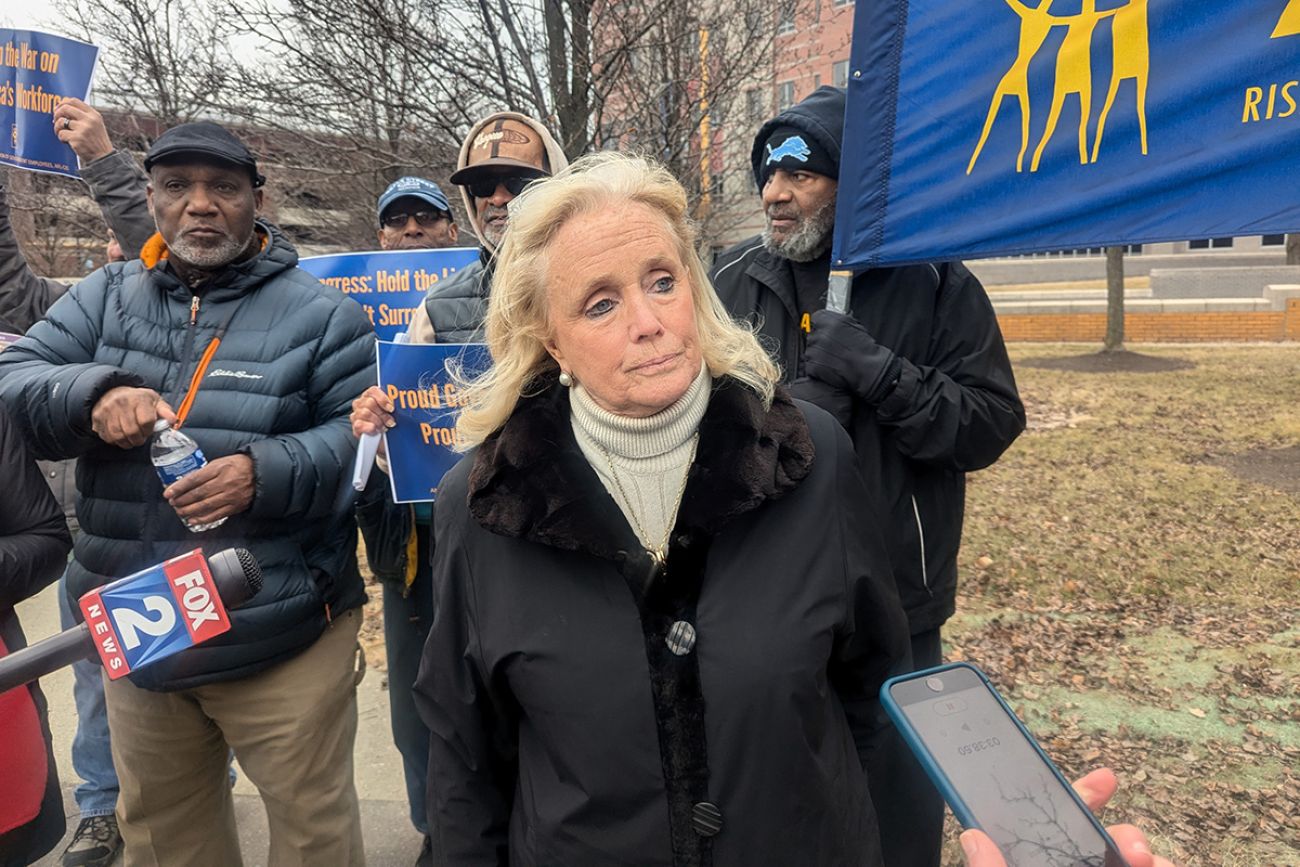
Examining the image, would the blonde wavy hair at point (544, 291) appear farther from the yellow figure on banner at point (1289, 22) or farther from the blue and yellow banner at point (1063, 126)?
the yellow figure on banner at point (1289, 22)

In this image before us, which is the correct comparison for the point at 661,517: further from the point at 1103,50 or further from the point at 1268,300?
the point at 1268,300

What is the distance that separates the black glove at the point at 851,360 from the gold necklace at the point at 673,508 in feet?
2.45

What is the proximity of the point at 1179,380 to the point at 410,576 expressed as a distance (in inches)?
508

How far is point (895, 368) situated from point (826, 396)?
7.6 inches

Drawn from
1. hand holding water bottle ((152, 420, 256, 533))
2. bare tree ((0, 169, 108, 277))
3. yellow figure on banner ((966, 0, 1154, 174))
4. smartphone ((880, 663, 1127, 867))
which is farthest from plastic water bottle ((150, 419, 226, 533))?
bare tree ((0, 169, 108, 277))

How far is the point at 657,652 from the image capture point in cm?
158

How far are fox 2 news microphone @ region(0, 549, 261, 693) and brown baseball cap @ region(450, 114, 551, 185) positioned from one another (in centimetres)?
169

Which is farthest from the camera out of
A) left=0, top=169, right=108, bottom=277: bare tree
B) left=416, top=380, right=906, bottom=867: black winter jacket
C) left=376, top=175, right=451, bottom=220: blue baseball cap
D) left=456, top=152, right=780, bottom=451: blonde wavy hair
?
left=0, top=169, right=108, bottom=277: bare tree

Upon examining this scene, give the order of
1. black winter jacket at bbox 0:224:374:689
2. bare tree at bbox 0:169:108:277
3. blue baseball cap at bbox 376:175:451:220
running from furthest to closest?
1. bare tree at bbox 0:169:108:277
2. blue baseball cap at bbox 376:175:451:220
3. black winter jacket at bbox 0:224:374:689

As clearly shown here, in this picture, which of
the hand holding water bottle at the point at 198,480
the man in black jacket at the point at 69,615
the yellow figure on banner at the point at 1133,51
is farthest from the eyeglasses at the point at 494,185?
the yellow figure on banner at the point at 1133,51

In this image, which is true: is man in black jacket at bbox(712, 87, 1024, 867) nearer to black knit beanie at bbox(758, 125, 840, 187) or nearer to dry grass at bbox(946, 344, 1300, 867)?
black knit beanie at bbox(758, 125, 840, 187)

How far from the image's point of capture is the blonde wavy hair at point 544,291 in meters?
1.78

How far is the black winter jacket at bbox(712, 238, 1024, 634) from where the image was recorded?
237cm

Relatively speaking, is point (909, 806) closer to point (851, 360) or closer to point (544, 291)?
point (851, 360)
